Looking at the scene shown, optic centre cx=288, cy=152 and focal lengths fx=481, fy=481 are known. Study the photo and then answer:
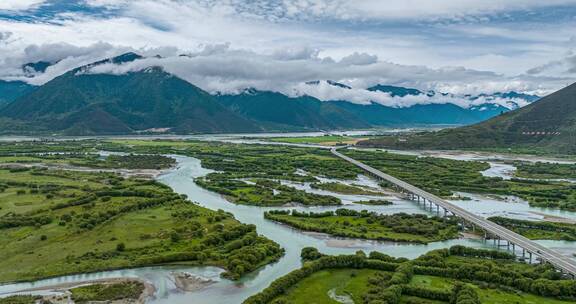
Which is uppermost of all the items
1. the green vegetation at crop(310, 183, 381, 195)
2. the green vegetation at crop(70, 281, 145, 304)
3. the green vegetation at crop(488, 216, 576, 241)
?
the green vegetation at crop(488, 216, 576, 241)

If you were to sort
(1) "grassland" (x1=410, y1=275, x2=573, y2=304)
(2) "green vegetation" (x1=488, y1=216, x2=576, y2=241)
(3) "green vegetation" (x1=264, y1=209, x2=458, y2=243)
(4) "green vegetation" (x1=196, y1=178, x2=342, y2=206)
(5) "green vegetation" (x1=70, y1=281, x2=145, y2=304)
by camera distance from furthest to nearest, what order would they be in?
(4) "green vegetation" (x1=196, y1=178, x2=342, y2=206), (2) "green vegetation" (x1=488, y1=216, x2=576, y2=241), (3) "green vegetation" (x1=264, y1=209, x2=458, y2=243), (5) "green vegetation" (x1=70, y1=281, x2=145, y2=304), (1) "grassland" (x1=410, y1=275, x2=573, y2=304)

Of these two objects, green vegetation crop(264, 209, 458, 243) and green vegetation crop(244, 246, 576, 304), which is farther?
green vegetation crop(264, 209, 458, 243)

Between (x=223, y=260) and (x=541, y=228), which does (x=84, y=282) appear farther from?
(x=541, y=228)

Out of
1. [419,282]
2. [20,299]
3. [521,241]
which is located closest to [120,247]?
[20,299]

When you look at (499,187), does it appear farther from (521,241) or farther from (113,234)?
(113,234)

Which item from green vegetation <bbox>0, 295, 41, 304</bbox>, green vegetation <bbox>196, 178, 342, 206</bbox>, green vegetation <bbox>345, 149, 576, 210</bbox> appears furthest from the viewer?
green vegetation <bbox>345, 149, 576, 210</bbox>

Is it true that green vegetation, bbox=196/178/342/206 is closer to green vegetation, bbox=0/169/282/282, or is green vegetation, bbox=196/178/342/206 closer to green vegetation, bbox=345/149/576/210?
green vegetation, bbox=0/169/282/282

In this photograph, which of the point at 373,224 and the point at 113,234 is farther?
the point at 373,224

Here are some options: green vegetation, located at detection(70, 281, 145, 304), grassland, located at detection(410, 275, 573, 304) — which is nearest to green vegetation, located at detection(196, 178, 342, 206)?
grassland, located at detection(410, 275, 573, 304)

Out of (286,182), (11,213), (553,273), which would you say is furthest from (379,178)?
(11,213)
